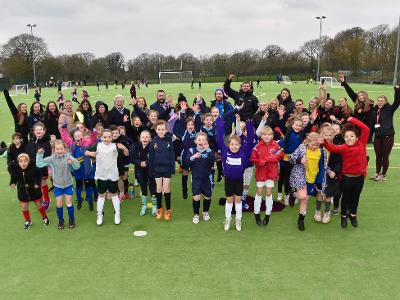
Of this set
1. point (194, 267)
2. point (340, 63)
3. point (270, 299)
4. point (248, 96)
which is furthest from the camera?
point (340, 63)

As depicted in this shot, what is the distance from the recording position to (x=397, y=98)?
279 inches

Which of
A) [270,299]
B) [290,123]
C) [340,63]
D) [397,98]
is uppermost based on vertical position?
[340,63]

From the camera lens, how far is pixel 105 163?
5656mm

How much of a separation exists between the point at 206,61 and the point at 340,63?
3220 cm

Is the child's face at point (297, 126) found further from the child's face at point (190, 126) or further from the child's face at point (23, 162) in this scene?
the child's face at point (23, 162)

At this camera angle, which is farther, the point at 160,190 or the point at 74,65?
the point at 74,65

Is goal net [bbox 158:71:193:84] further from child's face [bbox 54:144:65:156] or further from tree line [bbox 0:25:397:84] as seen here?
child's face [bbox 54:144:65:156]

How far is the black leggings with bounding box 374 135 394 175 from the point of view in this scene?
7555 mm

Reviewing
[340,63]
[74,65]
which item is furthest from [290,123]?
[74,65]

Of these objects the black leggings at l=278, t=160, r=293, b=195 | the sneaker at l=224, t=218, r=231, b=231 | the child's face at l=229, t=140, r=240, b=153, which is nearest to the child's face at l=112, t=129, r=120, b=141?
the child's face at l=229, t=140, r=240, b=153

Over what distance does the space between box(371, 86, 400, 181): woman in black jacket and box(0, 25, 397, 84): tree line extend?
59339mm

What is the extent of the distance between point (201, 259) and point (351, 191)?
2.68 metres

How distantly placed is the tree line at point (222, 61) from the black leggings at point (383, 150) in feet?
195

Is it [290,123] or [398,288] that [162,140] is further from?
[398,288]
